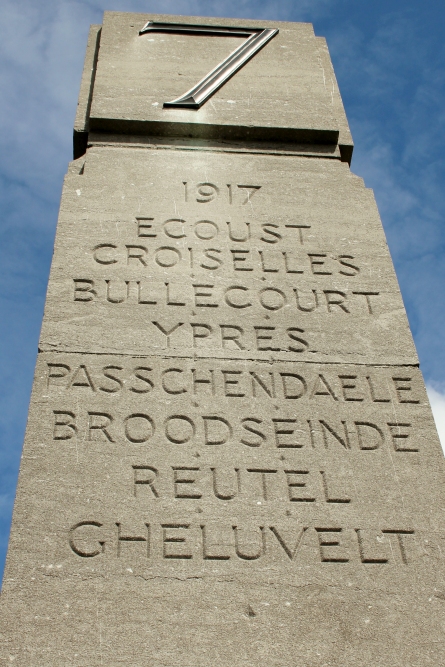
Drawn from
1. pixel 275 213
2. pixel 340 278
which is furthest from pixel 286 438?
pixel 275 213

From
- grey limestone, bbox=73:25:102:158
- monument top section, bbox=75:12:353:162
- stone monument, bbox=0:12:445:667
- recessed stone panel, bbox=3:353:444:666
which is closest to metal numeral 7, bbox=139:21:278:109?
monument top section, bbox=75:12:353:162

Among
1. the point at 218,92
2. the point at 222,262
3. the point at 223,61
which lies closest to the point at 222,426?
the point at 222,262

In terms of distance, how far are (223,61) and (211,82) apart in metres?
0.51

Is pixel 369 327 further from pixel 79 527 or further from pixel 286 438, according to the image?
pixel 79 527

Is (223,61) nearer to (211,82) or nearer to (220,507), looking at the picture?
(211,82)

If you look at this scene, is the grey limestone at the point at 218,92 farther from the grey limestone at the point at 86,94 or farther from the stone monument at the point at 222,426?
the grey limestone at the point at 86,94

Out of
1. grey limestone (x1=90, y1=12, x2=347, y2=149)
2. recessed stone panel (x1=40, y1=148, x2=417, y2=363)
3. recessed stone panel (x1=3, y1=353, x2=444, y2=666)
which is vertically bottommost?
recessed stone panel (x1=3, y1=353, x2=444, y2=666)

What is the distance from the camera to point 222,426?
4566mm

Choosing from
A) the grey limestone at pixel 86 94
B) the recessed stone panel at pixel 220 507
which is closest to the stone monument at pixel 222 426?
the recessed stone panel at pixel 220 507

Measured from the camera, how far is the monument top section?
22.4 ft

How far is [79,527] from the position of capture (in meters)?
4.07

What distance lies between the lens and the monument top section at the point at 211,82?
681 cm

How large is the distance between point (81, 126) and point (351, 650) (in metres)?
4.87

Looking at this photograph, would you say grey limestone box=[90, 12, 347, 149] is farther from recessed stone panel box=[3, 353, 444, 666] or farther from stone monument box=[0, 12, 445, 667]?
recessed stone panel box=[3, 353, 444, 666]
